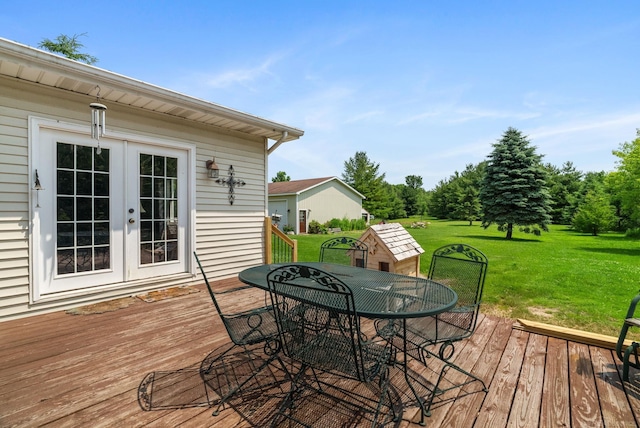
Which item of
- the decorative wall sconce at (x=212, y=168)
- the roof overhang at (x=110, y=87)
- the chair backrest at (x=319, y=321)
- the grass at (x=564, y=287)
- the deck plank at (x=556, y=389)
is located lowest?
the grass at (x=564, y=287)

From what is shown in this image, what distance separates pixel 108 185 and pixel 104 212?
0.34 m

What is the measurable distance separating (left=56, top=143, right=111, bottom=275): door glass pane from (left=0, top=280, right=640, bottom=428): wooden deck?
82 cm

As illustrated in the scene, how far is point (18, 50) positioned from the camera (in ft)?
8.63

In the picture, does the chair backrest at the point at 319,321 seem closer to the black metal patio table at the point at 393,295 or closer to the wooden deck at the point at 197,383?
the black metal patio table at the point at 393,295

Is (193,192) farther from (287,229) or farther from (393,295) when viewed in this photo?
(287,229)

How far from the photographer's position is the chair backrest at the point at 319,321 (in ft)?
4.83

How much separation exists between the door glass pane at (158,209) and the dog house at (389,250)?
110 inches

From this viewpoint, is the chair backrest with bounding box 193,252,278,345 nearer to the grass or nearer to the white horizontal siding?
the grass

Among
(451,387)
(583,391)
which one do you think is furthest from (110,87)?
(583,391)

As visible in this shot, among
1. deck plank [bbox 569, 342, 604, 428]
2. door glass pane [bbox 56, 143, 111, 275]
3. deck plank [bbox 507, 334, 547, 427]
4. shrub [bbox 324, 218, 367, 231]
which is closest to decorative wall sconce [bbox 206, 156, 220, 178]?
door glass pane [bbox 56, 143, 111, 275]

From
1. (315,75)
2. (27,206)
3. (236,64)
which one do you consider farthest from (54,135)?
(315,75)

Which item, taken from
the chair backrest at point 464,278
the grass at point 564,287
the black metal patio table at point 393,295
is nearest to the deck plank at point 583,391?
the chair backrest at point 464,278

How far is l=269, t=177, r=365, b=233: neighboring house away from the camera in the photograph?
654 inches

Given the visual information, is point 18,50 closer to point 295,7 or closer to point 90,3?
point 90,3
